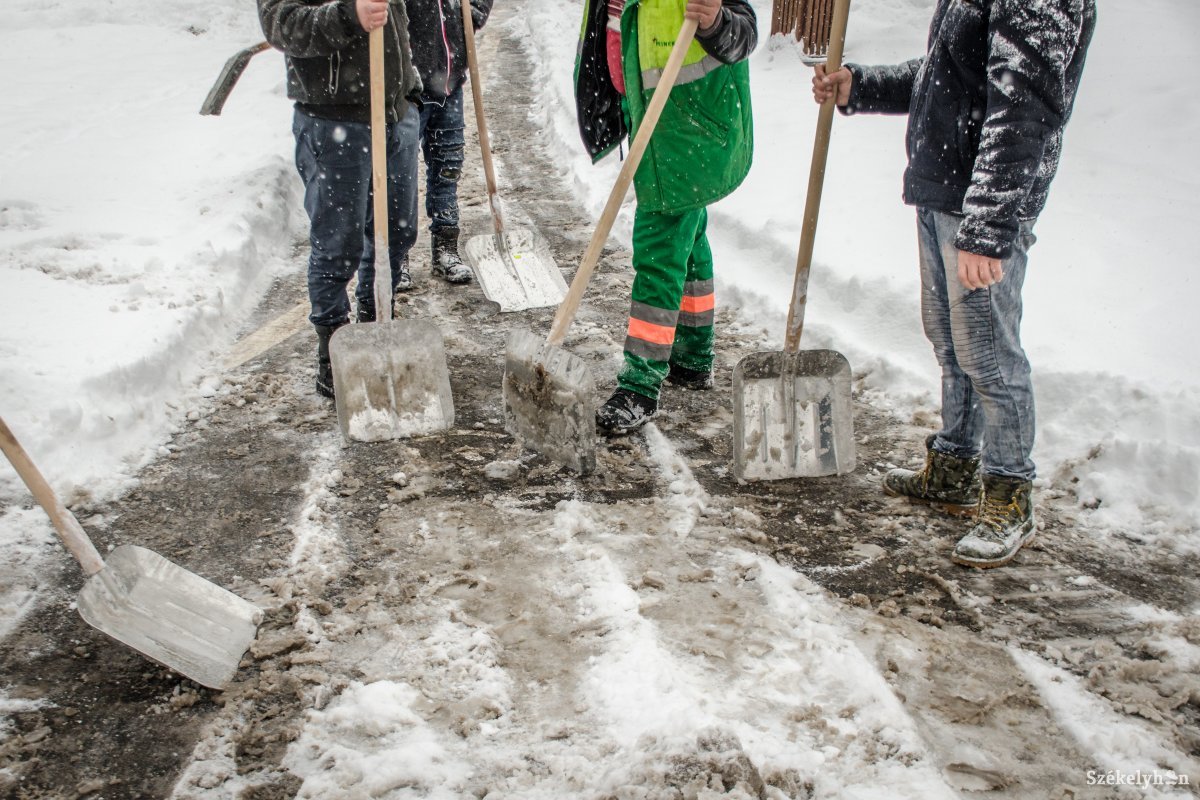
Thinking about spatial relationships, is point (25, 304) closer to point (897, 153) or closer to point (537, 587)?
point (537, 587)

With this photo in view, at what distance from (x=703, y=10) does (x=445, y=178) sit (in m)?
2.60

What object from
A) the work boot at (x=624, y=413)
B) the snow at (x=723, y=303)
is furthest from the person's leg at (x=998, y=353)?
the work boot at (x=624, y=413)

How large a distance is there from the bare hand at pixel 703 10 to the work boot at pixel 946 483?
5.25ft

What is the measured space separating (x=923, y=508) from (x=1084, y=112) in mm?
4857

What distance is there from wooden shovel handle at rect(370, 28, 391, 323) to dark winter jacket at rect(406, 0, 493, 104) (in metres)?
1.43

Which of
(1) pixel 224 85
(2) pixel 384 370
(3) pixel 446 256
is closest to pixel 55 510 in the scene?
(2) pixel 384 370

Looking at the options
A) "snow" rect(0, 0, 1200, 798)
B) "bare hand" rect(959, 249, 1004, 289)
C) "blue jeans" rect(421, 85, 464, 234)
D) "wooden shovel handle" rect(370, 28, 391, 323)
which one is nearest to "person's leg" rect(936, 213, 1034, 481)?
"bare hand" rect(959, 249, 1004, 289)

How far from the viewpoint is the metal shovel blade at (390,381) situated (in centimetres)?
317

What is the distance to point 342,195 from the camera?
3334mm

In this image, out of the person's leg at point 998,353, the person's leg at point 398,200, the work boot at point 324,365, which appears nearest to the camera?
the person's leg at point 998,353

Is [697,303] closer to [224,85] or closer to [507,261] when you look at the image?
[507,261]

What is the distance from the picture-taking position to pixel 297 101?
3311 mm

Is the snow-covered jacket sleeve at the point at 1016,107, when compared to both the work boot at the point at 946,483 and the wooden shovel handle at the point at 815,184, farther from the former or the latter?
the work boot at the point at 946,483

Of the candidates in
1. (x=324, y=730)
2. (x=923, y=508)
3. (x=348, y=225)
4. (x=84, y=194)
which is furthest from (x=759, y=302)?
(x=84, y=194)
